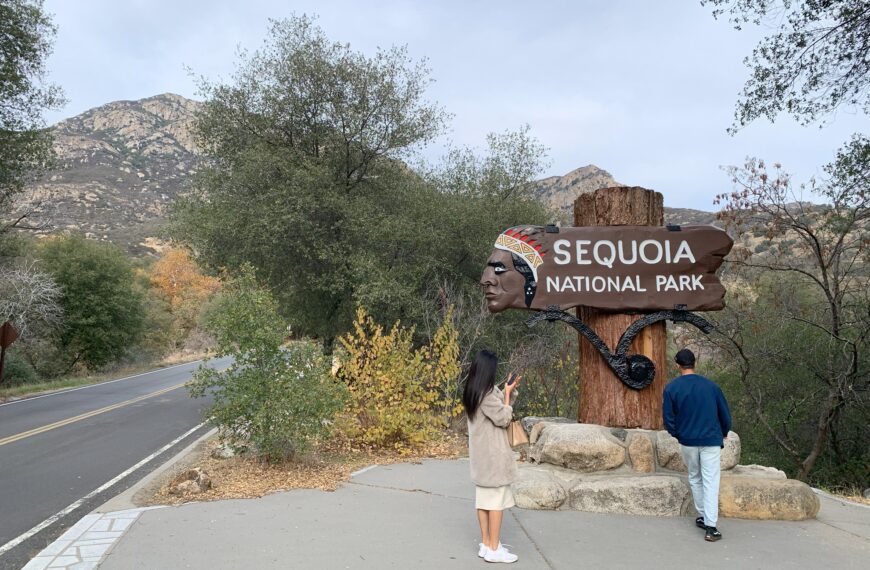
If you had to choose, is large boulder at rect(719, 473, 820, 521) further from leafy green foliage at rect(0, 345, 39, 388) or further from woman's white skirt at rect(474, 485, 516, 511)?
leafy green foliage at rect(0, 345, 39, 388)

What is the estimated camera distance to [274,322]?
25.1 feet

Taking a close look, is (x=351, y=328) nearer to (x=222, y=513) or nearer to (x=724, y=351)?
(x=724, y=351)

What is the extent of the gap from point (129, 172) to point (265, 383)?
105m

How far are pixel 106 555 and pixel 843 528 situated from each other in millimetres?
6159

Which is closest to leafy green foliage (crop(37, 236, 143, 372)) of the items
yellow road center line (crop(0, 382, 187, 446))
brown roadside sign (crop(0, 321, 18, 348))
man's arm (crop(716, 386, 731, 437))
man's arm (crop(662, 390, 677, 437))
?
brown roadside sign (crop(0, 321, 18, 348))

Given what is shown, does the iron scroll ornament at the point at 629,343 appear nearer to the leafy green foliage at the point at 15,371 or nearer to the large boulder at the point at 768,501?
the large boulder at the point at 768,501

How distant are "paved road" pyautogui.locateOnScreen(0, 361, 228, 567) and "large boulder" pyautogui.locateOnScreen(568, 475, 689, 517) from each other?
5034 mm

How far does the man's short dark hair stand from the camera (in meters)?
5.21

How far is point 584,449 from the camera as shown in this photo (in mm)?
5980

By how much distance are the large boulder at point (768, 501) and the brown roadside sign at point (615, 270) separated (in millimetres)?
1825

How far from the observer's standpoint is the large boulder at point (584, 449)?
5965 mm

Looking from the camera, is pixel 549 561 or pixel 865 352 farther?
pixel 865 352

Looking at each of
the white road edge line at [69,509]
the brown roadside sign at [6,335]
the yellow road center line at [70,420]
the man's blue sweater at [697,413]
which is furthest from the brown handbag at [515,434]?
the brown roadside sign at [6,335]

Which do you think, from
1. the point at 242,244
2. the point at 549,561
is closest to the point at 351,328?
the point at 242,244
